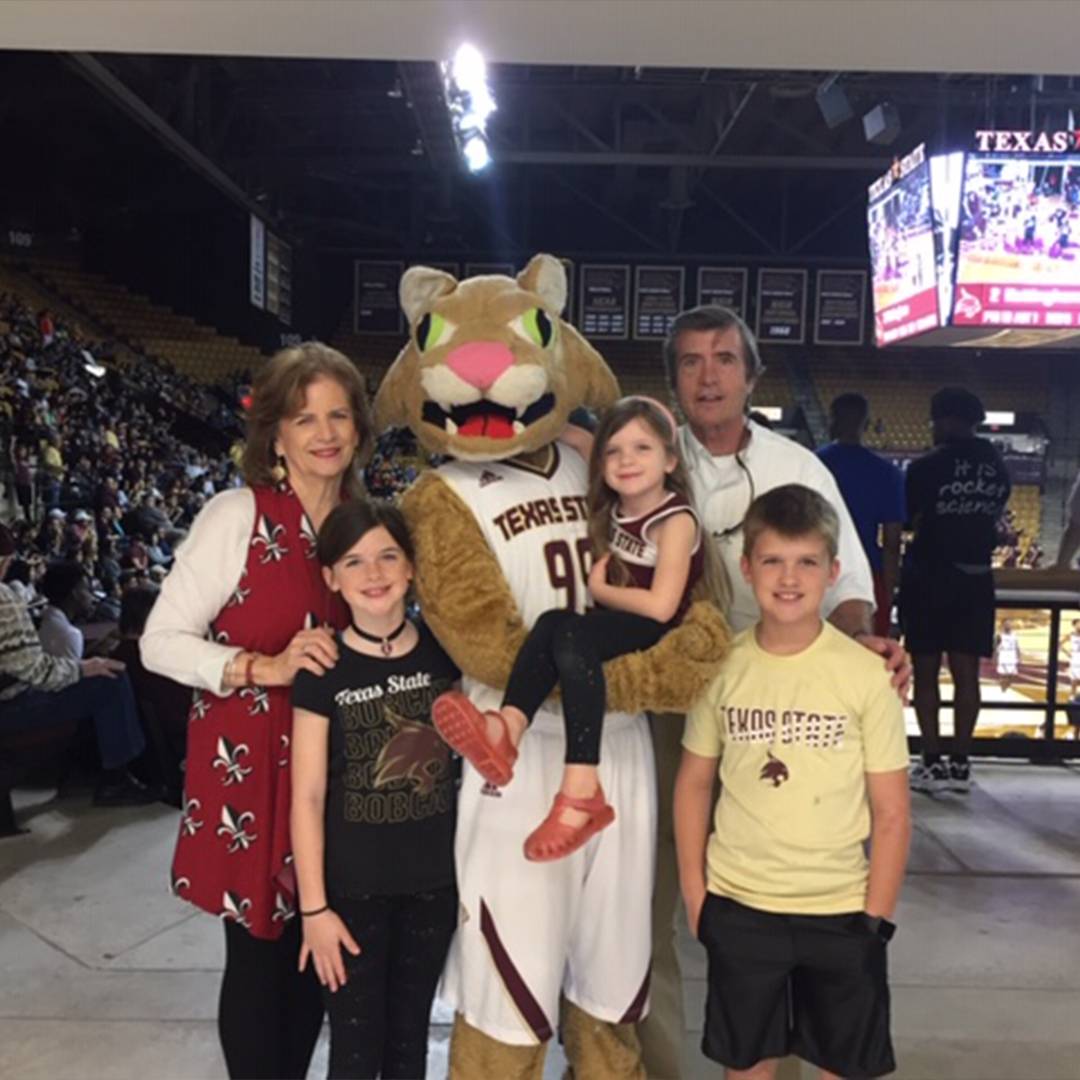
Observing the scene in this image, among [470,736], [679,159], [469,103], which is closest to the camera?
[470,736]

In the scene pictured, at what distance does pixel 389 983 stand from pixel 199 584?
733 mm

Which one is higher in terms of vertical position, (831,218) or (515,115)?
(515,115)

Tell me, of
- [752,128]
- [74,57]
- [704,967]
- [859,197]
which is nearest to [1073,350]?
[859,197]

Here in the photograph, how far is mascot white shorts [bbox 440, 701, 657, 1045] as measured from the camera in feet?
5.74

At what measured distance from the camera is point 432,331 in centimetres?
188

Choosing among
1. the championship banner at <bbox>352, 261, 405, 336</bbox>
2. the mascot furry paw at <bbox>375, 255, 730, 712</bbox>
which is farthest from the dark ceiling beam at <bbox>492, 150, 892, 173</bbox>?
the mascot furry paw at <bbox>375, 255, 730, 712</bbox>

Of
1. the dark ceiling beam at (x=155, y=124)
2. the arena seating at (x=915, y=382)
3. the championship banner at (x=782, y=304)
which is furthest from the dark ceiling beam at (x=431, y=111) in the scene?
the arena seating at (x=915, y=382)

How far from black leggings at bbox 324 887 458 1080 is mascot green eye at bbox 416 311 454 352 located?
93 centimetres

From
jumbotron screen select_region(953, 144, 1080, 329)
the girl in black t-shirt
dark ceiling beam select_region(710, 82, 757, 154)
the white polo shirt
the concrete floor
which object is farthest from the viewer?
dark ceiling beam select_region(710, 82, 757, 154)

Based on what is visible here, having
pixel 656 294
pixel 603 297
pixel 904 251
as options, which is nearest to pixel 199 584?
pixel 904 251

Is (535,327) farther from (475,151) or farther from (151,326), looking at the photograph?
(151,326)

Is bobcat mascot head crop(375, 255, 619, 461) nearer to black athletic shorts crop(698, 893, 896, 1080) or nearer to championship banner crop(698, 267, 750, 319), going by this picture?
black athletic shorts crop(698, 893, 896, 1080)

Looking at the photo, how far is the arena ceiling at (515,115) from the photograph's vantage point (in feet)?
8.24

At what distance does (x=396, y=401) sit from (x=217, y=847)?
0.83 metres
